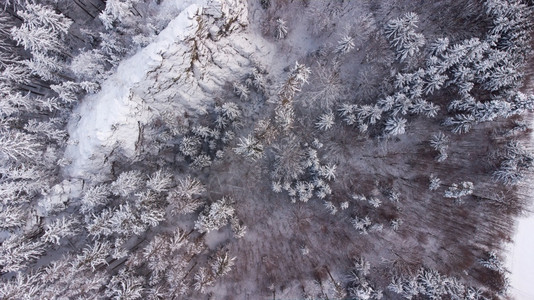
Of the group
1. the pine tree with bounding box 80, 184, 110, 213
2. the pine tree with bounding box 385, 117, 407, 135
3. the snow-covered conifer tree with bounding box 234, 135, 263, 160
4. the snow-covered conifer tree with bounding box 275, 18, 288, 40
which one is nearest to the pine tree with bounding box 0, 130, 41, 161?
the pine tree with bounding box 80, 184, 110, 213

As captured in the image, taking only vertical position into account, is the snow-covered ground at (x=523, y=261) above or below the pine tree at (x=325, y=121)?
above

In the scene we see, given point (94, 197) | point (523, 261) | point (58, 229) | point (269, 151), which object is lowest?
point (58, 229)

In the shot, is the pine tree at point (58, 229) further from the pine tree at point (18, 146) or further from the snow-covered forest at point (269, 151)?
the pine tree at point (18, 146)

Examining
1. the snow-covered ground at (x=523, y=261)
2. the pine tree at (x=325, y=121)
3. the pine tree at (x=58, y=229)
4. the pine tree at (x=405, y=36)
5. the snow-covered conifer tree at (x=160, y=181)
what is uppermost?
the pine tree at (x=405, y=36)

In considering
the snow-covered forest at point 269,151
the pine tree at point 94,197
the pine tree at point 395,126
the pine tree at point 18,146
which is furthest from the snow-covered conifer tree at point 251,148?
the pine tree at point 18,146

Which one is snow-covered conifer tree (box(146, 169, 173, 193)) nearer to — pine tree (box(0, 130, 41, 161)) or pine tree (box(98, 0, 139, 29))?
pine tree (box(0, 130, 41, 161))

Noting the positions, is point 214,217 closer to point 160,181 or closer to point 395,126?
point 160,181

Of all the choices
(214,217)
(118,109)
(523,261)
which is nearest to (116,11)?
(118,109)
